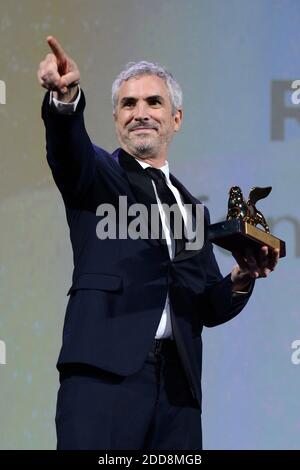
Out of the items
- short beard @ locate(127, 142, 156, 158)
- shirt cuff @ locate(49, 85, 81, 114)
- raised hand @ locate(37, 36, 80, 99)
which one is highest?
raised hand @ locate(37, 36, 80, 99)

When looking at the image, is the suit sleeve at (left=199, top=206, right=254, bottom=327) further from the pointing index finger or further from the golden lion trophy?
the pointing index finger

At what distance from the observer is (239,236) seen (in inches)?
61.2

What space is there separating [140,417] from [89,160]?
0.48 meters

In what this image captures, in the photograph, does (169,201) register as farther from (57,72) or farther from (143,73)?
(57,72)

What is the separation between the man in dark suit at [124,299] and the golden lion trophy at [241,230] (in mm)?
29

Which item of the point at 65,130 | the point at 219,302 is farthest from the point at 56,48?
the point at 219,302

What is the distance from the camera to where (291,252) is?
8.27 ft

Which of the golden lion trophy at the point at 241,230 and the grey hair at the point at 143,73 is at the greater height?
the grey hair at the point at 143,73

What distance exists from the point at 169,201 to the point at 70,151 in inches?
11.9

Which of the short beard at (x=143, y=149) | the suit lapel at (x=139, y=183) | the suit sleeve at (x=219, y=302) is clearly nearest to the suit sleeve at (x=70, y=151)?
the suit lapel at (x=139, y=183)

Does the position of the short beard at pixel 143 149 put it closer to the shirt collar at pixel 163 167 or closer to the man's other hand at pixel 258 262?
the shirt collar at pixel 163 167

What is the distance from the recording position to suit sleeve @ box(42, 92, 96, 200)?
1488 mm

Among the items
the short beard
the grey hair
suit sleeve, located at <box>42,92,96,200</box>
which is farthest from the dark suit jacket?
the grey hair

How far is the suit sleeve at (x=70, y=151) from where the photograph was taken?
149 centimetres
